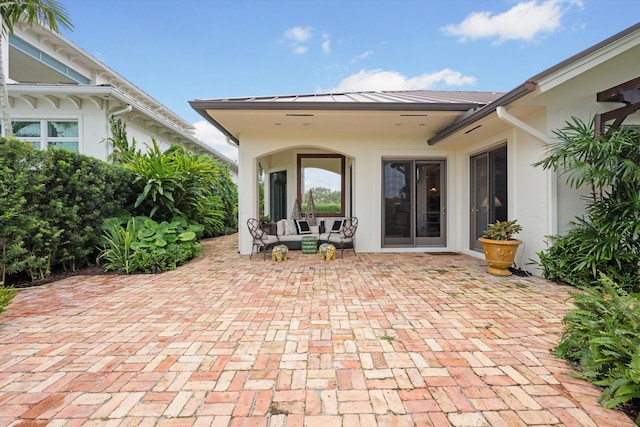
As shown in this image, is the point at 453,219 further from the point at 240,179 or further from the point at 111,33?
the point at 111,33

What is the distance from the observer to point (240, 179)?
6.49 metres

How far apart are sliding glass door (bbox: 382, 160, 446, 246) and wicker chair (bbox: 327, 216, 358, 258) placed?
81 centimetres

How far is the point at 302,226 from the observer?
7.12 metres

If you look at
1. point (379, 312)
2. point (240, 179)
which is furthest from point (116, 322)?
point (240, 179)

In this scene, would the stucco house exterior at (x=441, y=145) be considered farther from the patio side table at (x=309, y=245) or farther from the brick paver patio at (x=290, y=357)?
the brick paver patio at (x=290, y=357)

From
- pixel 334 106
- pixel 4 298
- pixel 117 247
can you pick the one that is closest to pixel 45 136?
pixel 117 247

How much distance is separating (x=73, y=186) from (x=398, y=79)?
17.9m

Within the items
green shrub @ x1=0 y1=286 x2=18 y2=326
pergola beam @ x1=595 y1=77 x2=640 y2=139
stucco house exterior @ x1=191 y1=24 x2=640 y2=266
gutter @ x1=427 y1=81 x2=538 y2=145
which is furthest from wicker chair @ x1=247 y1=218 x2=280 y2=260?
pergola beam @ x1=595 y1=77 x2=640 y2=139

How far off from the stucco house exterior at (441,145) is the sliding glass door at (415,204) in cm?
2

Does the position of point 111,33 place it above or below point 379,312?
above

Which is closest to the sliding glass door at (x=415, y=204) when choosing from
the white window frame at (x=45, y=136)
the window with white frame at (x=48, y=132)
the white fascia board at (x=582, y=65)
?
the white fascia board at (x=582, y=65)

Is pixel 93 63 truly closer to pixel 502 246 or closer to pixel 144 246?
pixel 144 246

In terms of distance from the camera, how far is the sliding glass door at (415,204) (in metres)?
6.78

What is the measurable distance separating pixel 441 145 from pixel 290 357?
5905 mm
